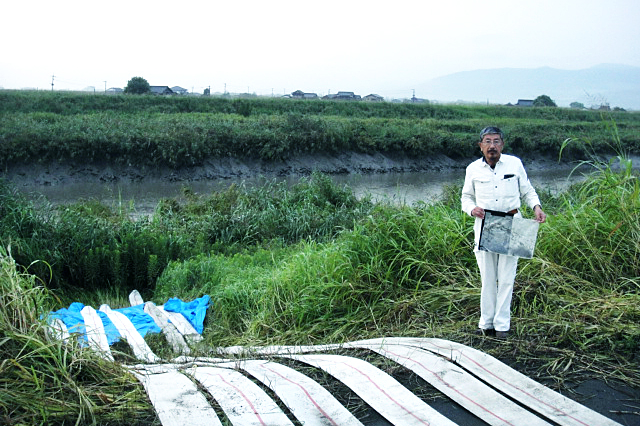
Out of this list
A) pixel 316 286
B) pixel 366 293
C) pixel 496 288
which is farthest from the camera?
pixel 316 286

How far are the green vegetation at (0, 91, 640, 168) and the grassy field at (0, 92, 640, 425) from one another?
10164mm

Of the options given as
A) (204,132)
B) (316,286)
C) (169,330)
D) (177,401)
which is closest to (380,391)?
(177,401)

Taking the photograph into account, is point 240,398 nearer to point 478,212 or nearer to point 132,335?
point 478,212

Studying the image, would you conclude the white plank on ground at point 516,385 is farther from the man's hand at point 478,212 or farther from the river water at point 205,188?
the river water at point 205,188

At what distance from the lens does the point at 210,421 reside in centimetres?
321

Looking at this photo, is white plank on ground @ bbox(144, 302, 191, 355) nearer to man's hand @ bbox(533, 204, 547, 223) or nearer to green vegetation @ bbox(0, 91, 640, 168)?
man's hand @ bbox(533, 204, 547, 223)

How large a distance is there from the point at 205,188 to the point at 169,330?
13.7 m

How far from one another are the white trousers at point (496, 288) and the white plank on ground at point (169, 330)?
92.0 inches

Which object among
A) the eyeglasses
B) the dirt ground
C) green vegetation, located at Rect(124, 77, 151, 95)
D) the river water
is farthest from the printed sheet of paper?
green vegetation, located at Rect(124, 77, 151, 95)

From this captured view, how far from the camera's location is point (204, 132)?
71.0ft

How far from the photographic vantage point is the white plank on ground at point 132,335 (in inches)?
190

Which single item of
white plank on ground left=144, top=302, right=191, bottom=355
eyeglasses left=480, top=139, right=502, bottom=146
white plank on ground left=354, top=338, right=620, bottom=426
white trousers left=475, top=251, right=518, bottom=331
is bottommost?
white plank on ground left=144, top=302, right=191, bottom=355

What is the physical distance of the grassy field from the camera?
11.4 feet

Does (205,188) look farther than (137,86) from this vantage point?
No
